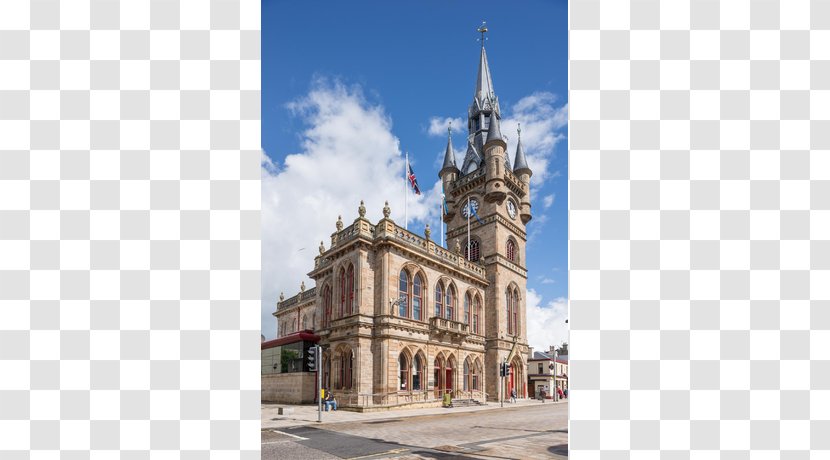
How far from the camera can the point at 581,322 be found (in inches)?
189

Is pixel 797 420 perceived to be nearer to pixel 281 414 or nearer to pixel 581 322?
pixel 581 322

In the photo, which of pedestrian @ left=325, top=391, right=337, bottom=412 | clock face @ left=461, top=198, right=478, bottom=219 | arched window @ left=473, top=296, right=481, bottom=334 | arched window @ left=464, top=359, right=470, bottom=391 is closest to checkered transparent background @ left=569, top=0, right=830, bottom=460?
pedestrian @ left=325, top=391, right=337, bottom=412

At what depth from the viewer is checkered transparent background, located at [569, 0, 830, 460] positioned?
4.38m

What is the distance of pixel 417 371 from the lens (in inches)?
1122

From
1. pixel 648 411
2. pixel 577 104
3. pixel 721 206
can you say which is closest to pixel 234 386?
pixel 648 411

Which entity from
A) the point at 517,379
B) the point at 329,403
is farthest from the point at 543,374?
the point at 329,403

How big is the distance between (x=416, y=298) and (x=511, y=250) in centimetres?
1407

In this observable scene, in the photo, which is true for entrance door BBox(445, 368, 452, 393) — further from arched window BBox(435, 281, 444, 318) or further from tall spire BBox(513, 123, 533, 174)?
tall spire BBox(513, 123, 533, 174)

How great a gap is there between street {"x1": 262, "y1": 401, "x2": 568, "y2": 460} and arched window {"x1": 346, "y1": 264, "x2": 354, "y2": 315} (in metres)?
11.4

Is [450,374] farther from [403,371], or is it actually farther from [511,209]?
[511,209]

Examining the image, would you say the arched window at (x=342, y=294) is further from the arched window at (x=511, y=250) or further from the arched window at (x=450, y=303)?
the arched window at (x=511, y=250)

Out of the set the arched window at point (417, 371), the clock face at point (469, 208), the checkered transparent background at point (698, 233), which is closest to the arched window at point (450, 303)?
the arched window at point (417, 371)

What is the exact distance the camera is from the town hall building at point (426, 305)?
86.5 ft

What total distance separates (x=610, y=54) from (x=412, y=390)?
83.2 ft
